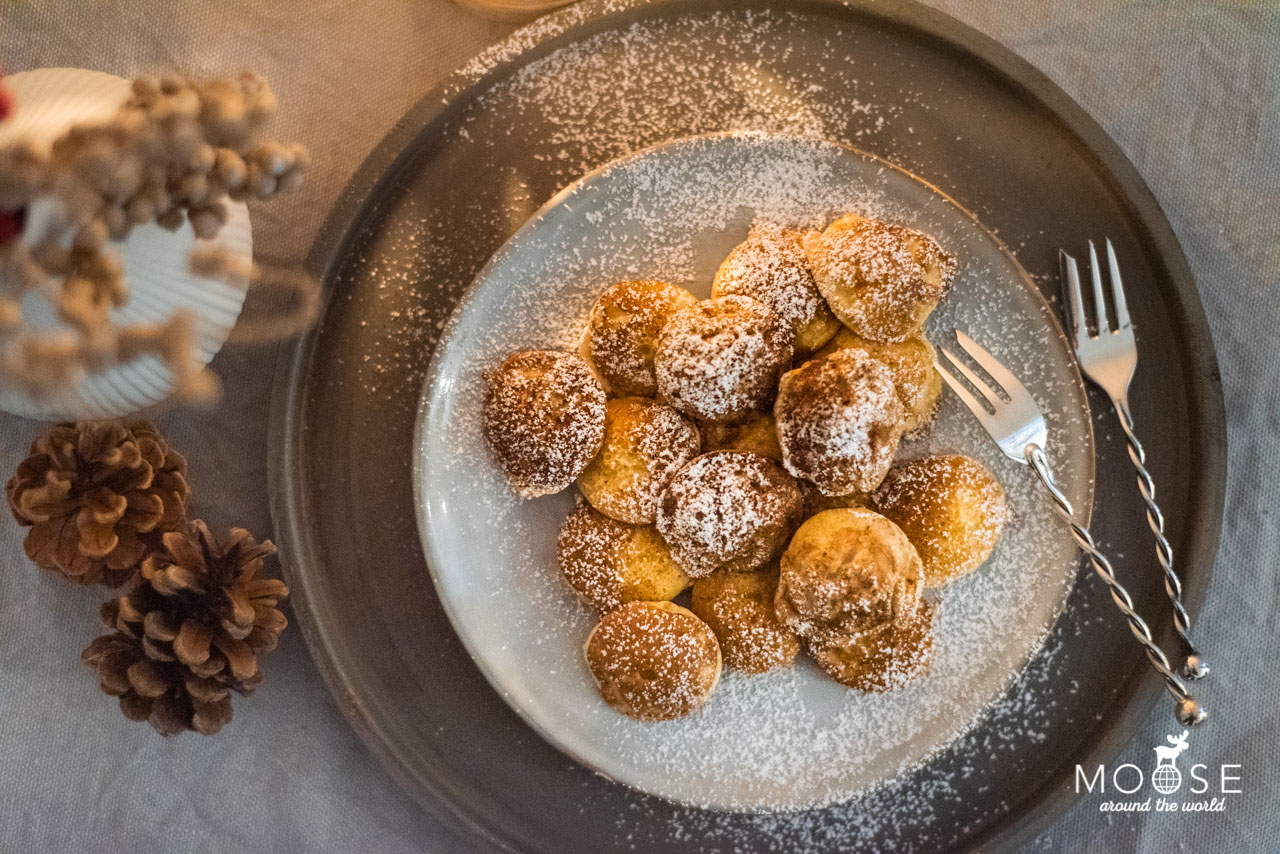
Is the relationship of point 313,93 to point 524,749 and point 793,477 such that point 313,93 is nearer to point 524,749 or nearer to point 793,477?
point 793,477

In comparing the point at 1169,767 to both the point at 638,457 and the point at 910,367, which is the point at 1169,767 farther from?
the point at 638,457

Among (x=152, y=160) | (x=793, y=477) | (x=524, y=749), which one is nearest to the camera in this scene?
(x=152, y=160)

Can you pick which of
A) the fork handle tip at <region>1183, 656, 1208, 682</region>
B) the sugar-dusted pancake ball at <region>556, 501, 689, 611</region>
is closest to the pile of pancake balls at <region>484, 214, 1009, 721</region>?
the sugar-dusted pancake ball at <region>556, 501, 689, 611</region>

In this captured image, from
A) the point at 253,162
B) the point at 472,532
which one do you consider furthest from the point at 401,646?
the point at 253,162

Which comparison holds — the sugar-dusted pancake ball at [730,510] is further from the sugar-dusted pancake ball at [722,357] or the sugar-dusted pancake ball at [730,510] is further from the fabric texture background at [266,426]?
the fabric texture background at [266,426]

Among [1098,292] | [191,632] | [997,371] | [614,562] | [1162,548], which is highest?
[1098,292]

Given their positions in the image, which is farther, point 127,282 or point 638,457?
point 638,457

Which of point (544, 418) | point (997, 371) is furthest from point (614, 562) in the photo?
point (997, 371)
